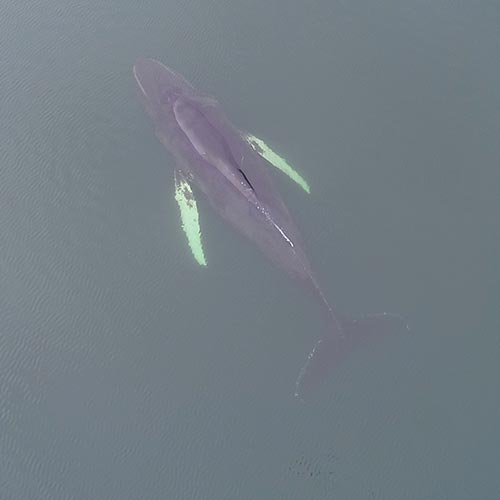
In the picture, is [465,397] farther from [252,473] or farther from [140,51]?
[140,51]

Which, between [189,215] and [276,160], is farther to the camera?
[276,160]

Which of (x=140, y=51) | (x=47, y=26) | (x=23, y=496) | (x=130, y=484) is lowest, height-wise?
(x=130, y=484)

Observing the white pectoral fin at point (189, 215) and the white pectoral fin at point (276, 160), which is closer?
the white pectoral fin at point (189, 215)

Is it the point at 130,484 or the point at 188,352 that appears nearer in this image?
the point at 130,484

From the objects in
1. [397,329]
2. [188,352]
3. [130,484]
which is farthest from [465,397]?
[130,484]

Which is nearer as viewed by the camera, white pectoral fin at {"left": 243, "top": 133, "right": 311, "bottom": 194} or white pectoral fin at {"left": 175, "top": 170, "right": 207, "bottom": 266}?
white pectoral fin at {"left": 175, "top": 170, "right": 207, "bottom": 266}
